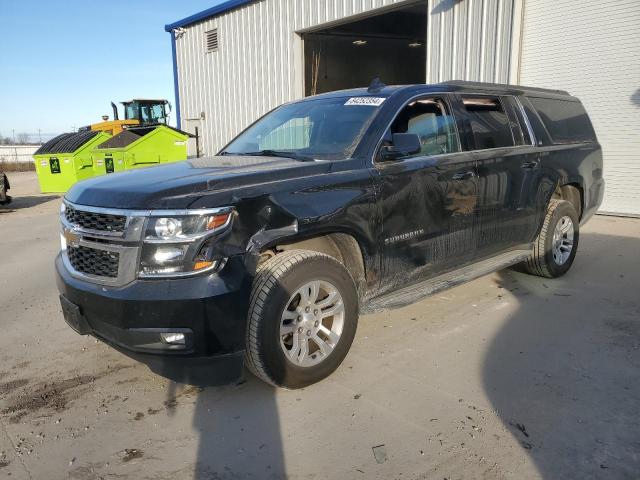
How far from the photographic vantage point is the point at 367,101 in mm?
3908

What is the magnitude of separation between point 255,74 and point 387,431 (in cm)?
1385

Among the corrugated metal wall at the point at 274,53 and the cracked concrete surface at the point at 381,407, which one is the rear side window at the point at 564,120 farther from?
the corrugated metal wall at the point at 274,53

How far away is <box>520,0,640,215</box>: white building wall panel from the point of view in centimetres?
837

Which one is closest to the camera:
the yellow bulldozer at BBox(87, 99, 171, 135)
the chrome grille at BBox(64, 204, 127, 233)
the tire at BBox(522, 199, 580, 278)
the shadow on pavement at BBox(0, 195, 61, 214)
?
the chrome grille at BBox(64, 204, 127, 233)

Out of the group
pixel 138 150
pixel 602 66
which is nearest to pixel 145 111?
pixel 138 150

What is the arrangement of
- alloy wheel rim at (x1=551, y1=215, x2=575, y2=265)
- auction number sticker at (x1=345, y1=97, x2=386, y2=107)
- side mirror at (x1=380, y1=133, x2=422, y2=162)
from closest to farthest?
side mirror at (x1=380, y1=133, x2=422, y2=162) < auction number sticker at (x1=345, y1=97, x2=386, y2=107) < alloy wheel rim at (x1=551, y1=215, x2=575, y2=265)

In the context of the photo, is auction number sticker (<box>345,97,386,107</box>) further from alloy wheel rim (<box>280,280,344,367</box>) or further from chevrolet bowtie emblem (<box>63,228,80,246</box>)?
chevrolet bowtie emblem (<box>63,228,80,246</box>)

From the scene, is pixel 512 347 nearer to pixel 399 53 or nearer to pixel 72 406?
pixel 72 406

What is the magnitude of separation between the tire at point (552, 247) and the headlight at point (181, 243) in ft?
12.0

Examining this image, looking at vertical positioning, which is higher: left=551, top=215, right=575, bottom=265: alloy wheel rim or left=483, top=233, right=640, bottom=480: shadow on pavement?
left=551, top=215, right=575, bottom=265: alloy wheel rim

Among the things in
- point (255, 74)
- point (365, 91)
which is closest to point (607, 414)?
point (365, 91)

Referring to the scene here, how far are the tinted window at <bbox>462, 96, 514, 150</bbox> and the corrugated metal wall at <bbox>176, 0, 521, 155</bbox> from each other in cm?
517

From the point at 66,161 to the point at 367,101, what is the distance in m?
13.5

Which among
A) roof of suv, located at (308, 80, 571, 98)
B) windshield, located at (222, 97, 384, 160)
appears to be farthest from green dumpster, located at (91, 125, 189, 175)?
roof of suv, located at (308, 80, 571, 98)
